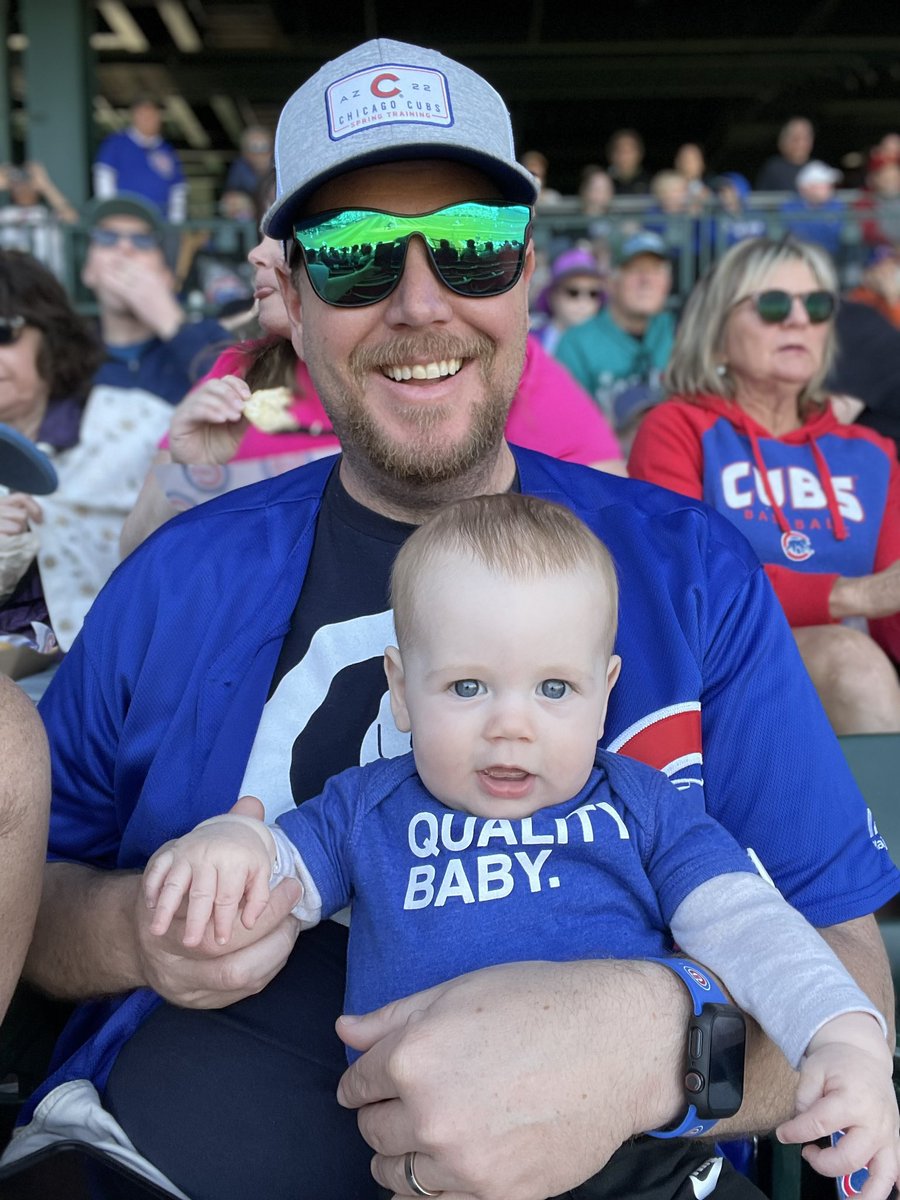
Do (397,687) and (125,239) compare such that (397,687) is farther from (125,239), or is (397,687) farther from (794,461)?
(125,239)

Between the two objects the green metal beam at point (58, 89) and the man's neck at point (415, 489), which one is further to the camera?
the green metal beam at point (58, 89)

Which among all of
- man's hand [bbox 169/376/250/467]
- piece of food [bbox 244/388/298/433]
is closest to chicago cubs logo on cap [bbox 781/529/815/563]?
piece of food [bbox 244/388/298/433]

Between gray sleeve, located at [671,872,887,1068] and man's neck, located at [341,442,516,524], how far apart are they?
29.5 inches

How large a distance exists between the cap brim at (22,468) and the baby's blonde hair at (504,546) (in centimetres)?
69

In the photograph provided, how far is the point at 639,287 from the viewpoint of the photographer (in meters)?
7.53

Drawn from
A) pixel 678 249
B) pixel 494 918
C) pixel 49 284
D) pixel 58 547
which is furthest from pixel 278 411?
pixel 678 249

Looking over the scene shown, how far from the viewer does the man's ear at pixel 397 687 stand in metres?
1.83

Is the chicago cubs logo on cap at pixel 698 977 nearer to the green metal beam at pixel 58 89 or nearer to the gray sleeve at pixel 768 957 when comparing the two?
the gray sleeve at pixel 768 957

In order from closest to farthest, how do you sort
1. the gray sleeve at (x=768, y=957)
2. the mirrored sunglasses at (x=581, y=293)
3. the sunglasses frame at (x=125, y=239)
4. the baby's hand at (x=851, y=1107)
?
the baby's hand at (x=851, y=1107)
the gray sleeve at (x=768, y=957)
the sunglasses frame at (x=125, y=239)
the mirrored sunglasses at (x=581, y=293)

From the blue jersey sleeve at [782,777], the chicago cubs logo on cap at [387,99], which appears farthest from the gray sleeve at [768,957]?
the chicago cubs logo on cap at [387,99]

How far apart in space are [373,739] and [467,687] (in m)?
0.31

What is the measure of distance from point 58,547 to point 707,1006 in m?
2.43

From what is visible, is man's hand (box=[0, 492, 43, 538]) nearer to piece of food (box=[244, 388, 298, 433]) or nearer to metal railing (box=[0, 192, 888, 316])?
piece of food (box=[244, 388, 298, 433])

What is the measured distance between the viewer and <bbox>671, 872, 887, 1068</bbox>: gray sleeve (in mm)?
1520
